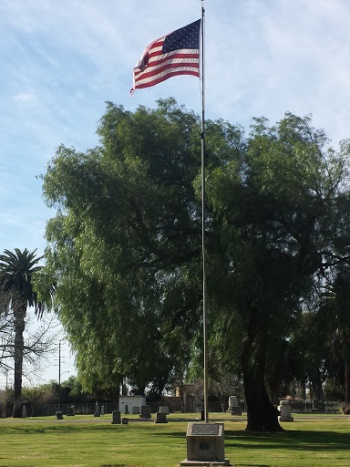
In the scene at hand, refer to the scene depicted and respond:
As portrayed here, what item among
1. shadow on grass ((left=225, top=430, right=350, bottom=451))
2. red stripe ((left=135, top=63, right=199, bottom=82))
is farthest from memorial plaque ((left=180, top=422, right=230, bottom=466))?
red stripe ((left=135, top=63, right=199, bottom=82))

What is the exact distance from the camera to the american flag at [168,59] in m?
22.8

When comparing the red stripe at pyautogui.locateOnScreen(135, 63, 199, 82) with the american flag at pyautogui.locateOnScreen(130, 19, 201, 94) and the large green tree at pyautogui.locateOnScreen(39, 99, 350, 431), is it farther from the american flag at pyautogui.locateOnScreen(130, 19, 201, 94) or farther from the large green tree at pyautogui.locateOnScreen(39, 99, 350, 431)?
the large green tree at pyautogui.locateOnScreen(39, 99, 350, 431)

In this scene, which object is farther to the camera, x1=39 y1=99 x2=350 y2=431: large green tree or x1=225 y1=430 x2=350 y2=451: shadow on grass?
x1=39 y1=99 x2=350 y2=431: large green tree

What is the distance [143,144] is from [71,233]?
5011 millimetres

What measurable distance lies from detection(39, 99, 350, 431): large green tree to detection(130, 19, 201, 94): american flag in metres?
7.06

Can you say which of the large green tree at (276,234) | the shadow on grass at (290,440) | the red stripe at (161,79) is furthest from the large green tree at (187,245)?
the red stripe at (161,79)

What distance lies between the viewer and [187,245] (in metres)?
32.1

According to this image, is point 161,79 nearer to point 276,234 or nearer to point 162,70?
point 162,70

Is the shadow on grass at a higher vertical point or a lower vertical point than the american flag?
lower

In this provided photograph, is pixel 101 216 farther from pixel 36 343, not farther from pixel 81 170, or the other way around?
pixel 36 343

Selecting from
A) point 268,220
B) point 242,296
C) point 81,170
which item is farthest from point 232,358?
point 81,170

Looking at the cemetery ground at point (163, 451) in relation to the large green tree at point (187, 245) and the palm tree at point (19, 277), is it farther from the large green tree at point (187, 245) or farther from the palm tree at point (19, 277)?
the palm tree at point (19, 277)

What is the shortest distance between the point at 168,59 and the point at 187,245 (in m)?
10.9

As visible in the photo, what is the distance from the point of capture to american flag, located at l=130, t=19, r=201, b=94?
22797 mm
